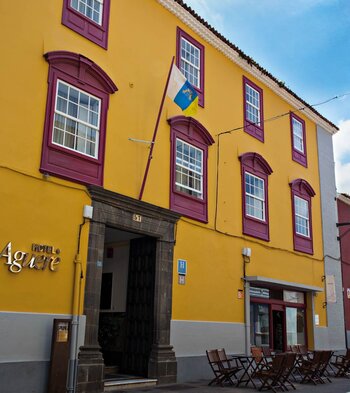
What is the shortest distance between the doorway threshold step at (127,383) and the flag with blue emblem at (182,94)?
21.5 feet

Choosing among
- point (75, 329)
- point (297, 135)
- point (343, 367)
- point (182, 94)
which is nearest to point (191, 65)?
point (182, 94)

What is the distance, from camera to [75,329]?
10016mm

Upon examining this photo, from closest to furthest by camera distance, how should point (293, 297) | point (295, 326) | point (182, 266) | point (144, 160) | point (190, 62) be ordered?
point (144, 160), point (182, 266), point (190, 62), point (295, 326), point (293, 297)

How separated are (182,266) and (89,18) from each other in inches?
261

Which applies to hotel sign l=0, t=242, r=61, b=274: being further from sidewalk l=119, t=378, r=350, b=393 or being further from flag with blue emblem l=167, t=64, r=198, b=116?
flag with blue emblem l=167, t=64, r=198, b=116

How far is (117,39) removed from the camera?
12.4m

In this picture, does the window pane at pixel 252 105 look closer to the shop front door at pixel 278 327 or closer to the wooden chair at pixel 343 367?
the shop front door at pixel 278 327

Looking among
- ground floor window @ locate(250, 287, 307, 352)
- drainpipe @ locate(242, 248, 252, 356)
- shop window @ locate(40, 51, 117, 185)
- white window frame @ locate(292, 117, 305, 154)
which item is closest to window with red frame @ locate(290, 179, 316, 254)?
white window frame @ locate(292, 117, 305, 154)

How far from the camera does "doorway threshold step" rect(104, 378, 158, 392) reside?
10.6 m

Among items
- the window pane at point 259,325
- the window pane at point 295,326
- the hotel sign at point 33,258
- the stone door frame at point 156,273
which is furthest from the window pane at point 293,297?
the hotel sign at point 33,258

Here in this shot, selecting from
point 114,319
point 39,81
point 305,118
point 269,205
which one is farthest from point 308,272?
point 39,81

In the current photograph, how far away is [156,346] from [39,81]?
6.66m

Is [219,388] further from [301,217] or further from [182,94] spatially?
[301,217]

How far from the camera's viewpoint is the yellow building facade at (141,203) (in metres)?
9.71
